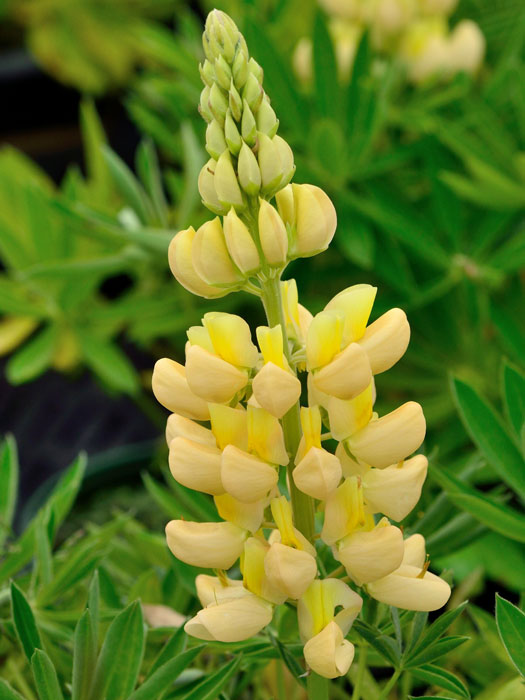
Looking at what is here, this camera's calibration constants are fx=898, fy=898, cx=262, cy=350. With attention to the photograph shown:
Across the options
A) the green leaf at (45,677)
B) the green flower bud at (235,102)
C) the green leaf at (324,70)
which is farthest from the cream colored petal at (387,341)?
the green leaf at (324,70)

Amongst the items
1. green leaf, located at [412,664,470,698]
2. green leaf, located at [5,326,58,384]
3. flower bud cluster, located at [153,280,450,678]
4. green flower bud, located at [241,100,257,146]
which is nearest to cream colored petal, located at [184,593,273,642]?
flower bud cluster, located at [153,280,450,678]

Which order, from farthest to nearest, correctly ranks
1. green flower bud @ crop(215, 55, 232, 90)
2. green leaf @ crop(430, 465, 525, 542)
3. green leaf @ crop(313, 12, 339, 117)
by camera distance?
green leaf @ crop(313, 12, 339, 117) < green leaf @ crop(430, 465, 525, 542) < green flower bud @ crop(215, 55, 232, 90)

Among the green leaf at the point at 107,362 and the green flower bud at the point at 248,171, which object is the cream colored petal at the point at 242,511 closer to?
the green flower bud at the point at 248,171

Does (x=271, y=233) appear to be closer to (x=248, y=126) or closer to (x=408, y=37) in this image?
(x=248, y=126)

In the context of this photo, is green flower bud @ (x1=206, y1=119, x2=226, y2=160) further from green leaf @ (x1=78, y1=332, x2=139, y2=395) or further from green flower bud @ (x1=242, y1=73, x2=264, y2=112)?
green leaf @ (x1=78, y1=332, x2=139, y2=395)

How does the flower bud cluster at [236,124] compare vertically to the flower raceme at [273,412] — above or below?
above

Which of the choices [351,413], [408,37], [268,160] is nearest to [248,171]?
[268,160]
